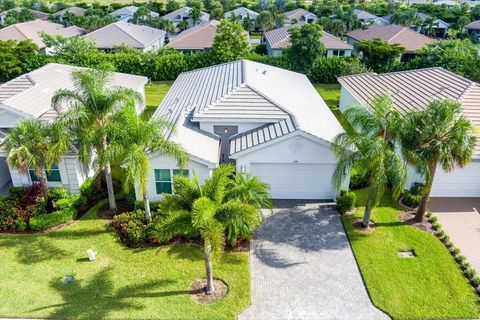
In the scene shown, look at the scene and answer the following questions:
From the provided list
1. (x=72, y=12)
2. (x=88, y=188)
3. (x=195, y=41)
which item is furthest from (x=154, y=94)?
(x=72, y=12)

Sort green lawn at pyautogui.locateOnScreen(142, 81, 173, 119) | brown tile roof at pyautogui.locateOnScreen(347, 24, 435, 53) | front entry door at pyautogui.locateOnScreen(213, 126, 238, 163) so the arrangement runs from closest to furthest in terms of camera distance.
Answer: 1. front entry door at pyautogui.locateOnScreen(213, 126, 238, 163)
2. green lawn at pyautogui.locateOnScreen(142, 81, 173, 119)
3. brown tile roof at pyautogui.locateOnScreen(347, 24, 435, 53)

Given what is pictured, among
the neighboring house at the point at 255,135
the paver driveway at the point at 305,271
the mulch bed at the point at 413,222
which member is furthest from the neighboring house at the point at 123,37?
the mulch bed at the point at 413,222

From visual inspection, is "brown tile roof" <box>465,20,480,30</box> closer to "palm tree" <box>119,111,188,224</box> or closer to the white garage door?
the white garage door

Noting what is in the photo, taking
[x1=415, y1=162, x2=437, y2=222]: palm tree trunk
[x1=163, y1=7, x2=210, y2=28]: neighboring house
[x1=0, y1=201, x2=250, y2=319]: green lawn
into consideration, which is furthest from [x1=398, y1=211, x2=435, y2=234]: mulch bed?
[x1=163, y1=7, x2=210, y2=28]: neighboring house

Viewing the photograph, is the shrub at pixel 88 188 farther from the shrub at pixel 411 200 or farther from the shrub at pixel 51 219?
the shrub at pixel 411 200

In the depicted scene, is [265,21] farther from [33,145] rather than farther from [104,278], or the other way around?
[104,278]

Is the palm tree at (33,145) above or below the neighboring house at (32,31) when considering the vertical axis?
above
